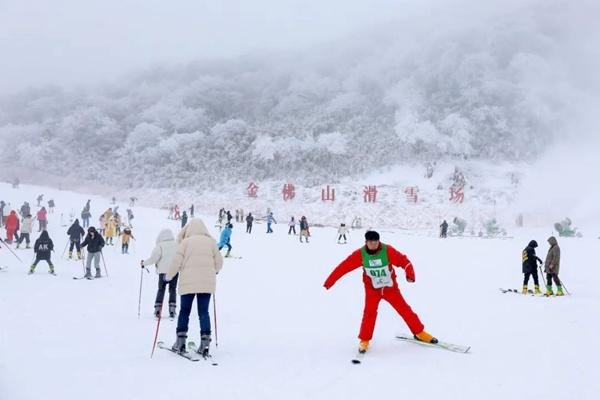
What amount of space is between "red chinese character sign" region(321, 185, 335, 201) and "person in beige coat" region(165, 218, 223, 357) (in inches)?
1782

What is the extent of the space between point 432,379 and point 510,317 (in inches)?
167

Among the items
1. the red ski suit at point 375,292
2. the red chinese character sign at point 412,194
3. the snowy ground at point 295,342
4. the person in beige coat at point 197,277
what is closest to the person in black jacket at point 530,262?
the snowy ground at point 295,342

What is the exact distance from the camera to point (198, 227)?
6449mm

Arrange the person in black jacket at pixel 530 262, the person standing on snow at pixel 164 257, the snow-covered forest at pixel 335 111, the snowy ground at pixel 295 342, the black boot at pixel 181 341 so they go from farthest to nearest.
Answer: the snow-covered forest at pixel 335 111, the person in black jacket at pixel 530 262, the person standing on snow at pixel 164 257, the black boot at pixel 181 341, the snowy ground at pixel 295 342

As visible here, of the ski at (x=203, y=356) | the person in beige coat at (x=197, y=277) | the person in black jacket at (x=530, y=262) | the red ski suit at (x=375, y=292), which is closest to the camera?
the ski at (x=203, y=356)

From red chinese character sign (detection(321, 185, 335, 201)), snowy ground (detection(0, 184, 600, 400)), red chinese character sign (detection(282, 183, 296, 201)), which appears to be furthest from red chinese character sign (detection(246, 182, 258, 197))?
snowy ground (detection(0, 184, 600, 400))

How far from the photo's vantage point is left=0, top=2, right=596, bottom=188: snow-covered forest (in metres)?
60.9

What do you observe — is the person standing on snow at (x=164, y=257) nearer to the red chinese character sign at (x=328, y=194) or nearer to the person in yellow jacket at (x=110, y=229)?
the person in yellow jacket at (x=110, y=229)

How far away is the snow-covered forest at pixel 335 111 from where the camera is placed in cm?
6094

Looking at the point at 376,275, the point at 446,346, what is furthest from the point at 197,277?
the point at 446,346

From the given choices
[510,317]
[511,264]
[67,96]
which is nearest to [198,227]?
[510,317]

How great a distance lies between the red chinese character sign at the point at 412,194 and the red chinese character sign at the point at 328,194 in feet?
25.6

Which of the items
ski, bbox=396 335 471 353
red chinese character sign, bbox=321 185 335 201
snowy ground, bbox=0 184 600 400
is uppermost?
red chinese character sign, bbox=321 185 335 201

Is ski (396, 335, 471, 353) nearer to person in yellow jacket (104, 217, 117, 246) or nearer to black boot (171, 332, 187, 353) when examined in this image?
black boot (171, 332, 187, 353)
